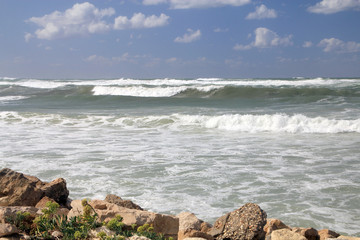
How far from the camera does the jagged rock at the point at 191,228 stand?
11.9ft

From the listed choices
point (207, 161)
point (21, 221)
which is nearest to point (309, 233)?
point (21, 221)

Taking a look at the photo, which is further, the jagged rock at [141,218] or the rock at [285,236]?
the jagged rock at [141,218]

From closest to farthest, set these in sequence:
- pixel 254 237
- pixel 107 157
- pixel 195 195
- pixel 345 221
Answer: pixel 254 237, pixel 345 221, pixel 195 195, pixel 107 157

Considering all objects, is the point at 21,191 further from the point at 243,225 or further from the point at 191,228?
the point at 243,225

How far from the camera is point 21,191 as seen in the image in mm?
4336

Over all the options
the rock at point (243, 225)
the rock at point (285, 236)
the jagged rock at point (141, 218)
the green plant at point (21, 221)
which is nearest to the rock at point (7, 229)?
the green plant at point (21, 221)

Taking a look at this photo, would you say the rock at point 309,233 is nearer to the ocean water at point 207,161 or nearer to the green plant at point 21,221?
the ocean water at point 207,161

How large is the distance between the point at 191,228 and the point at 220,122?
35.4ft

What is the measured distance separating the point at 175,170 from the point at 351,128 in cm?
743

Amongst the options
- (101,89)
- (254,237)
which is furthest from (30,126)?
(101,89)

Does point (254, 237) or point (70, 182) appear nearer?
point (254, 237)

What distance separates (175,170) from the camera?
7516 millimetres

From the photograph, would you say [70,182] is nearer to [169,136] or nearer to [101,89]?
[169,136]

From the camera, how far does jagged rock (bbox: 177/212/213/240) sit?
11.9 ft
